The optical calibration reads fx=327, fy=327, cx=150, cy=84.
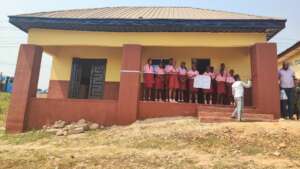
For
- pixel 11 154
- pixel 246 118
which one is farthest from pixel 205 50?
pixel 11 154

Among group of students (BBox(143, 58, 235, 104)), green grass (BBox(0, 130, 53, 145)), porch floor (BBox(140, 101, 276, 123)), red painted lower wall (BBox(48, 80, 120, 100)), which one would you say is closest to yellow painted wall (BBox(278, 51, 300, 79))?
group of students (BBox(143, 58, 235, 104))

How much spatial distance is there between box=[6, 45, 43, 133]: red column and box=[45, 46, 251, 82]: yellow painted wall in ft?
3.80

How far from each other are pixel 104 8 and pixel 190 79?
203 inches

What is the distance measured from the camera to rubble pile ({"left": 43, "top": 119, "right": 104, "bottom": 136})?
914cm

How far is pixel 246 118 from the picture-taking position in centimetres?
899

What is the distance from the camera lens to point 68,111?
10438 mm

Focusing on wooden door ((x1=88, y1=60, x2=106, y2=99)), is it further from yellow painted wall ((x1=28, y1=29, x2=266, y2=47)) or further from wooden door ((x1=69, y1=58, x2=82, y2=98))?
yellow painted wall ((x1=28, y1=29, x2=266, y2=47))

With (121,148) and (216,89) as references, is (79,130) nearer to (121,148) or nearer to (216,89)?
(121,148)

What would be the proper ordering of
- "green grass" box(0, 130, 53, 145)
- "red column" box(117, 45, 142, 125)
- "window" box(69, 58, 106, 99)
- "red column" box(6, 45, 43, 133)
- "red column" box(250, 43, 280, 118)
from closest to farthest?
"green grass" box(0, 130, 53, 145) < "red column" box(250, 43, 280, 118) < "red column" box(117, 45, 142, 125) < "red column" box(6, 45, 43, 133) < "window" box(69, 58, 106, 99)

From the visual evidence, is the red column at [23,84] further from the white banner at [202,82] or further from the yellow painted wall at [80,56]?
the white banner at [202,82]

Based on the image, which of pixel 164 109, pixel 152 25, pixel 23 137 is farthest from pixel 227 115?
pixel 23 137

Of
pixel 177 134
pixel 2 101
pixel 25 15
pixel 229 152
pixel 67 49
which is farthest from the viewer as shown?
pixel 2 101

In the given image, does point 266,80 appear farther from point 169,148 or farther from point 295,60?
point 295,60

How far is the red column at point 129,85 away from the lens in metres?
10.0
